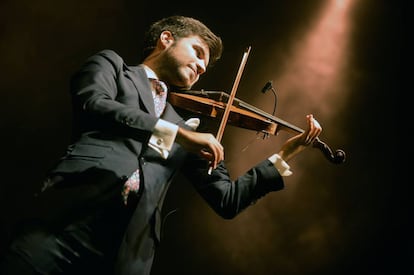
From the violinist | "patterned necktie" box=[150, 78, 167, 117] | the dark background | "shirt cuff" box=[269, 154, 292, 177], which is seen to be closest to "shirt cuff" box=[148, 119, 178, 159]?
the violinist

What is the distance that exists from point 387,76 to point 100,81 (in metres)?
2.09

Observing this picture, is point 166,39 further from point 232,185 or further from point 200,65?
point 232,185

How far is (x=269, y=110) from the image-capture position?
258cm

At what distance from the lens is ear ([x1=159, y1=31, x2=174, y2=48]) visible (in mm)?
1679

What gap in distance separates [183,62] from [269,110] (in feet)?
3.71

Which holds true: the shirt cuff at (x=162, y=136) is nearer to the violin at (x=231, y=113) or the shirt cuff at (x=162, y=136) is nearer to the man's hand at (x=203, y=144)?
the man's hand at (x=203, y=144)

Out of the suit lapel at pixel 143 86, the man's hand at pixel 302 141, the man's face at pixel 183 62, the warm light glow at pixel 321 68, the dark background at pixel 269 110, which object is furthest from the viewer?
the warm light glow at pixel 321 68

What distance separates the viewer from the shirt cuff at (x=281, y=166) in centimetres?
137

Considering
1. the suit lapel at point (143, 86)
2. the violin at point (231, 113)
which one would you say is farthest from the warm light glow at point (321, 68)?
the suit lapel at point (143, 86)

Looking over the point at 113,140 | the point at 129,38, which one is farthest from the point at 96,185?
the point at 129,38

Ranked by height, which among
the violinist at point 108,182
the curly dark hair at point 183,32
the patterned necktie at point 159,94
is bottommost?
the violinist at point 108,182

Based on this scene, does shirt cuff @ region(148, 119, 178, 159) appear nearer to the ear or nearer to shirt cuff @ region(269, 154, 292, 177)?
shirt cuff @ region(269, 154, 292, 177)

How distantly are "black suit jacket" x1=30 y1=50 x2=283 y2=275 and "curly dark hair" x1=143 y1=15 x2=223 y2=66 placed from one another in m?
0.38

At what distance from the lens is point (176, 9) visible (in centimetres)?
262
